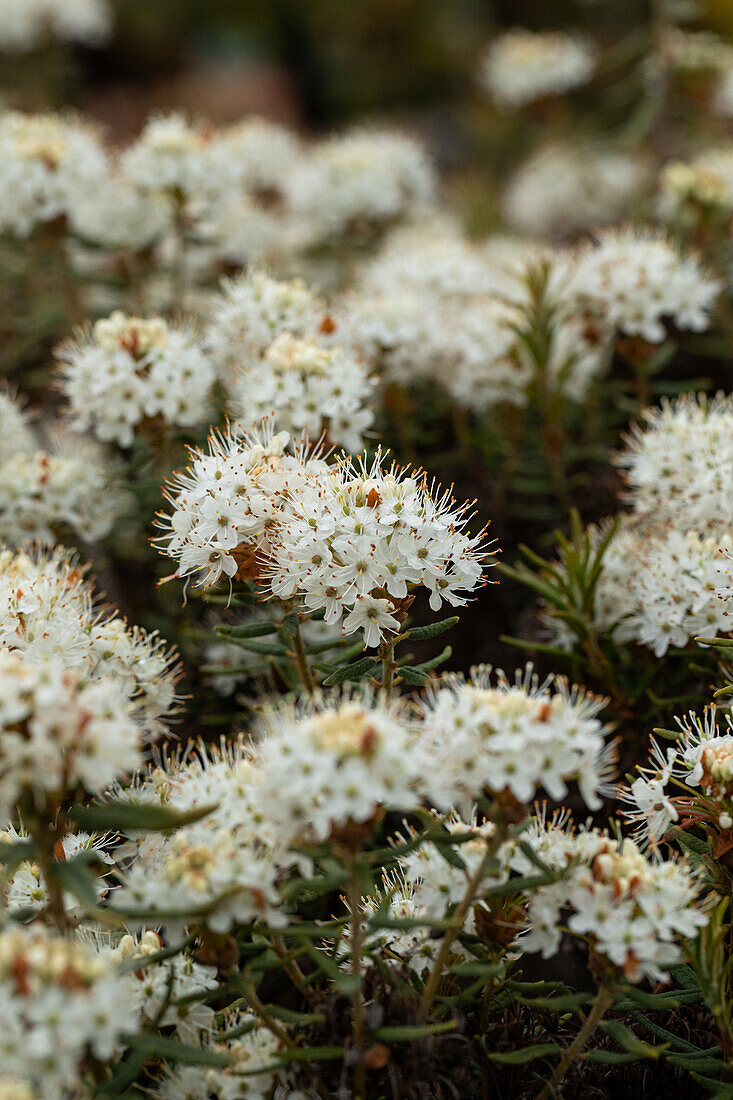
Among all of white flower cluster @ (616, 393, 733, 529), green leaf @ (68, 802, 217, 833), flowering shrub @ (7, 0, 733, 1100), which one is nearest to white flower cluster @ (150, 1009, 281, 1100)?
flowering shrub @ (7, 0, 733, 1100)

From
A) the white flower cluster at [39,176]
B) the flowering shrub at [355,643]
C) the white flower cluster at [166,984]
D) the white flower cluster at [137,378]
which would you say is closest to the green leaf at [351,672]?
the flowering shrub at [355,643]

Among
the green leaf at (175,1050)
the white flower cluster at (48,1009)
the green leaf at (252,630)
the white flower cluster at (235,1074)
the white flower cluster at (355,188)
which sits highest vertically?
the white flower cluster at (355,188)

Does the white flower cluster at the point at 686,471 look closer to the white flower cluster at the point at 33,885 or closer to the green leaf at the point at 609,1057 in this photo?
the green leaf at the point at 609,1057

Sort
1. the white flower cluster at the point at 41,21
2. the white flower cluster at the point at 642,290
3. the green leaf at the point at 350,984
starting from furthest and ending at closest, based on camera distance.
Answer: the white flower cluster at the point at 41,21 → the white flower cluster at the point at 642,290 → the green leaf at the point at 350,984

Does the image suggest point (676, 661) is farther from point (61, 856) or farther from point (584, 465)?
point (61, 856)

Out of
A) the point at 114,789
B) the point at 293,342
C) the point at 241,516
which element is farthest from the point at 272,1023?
the point at 293,342

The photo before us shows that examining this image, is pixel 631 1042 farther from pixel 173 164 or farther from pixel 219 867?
pixel 173 164
